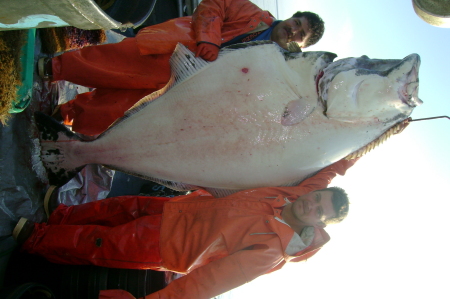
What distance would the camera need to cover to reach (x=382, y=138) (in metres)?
2.01

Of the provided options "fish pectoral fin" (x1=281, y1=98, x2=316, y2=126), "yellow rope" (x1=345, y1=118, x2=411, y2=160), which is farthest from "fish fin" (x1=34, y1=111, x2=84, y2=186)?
"yellow rope" (x1=345, y1=118, x2=411, y2=160)

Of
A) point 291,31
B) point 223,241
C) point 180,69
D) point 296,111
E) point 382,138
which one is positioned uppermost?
point 291,31

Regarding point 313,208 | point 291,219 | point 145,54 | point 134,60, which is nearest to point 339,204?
point 313,208

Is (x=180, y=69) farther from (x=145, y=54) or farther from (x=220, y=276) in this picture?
(x=220, y=276)

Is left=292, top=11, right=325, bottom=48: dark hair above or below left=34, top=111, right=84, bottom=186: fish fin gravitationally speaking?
above

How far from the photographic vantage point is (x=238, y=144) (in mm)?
1950

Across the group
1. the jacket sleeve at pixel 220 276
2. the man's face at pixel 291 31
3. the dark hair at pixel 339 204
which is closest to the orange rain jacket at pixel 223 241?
the jacket sleeve at pixel 220 276

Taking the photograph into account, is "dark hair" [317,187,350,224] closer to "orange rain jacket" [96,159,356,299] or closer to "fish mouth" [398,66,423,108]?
"orange rain jacket" [96,159,356,299]

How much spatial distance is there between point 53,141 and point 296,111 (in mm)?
1654

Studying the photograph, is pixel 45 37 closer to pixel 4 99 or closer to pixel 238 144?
pixel 4 99

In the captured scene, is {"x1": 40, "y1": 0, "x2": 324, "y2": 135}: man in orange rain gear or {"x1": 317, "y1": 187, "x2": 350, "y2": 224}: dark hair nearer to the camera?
{"x1": 40, "y1": 0, "x2": 324, "y2": 135}: man in orange rain gear

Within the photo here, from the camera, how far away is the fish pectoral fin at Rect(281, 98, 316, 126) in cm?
190

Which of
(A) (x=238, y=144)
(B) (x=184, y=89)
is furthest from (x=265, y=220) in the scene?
(B) (x=184, y=89)

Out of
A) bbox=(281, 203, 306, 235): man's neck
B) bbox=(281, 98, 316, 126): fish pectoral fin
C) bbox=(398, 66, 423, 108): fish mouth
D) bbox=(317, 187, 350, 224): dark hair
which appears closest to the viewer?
bbox=(398, 66, 423, 108): fish mouth
